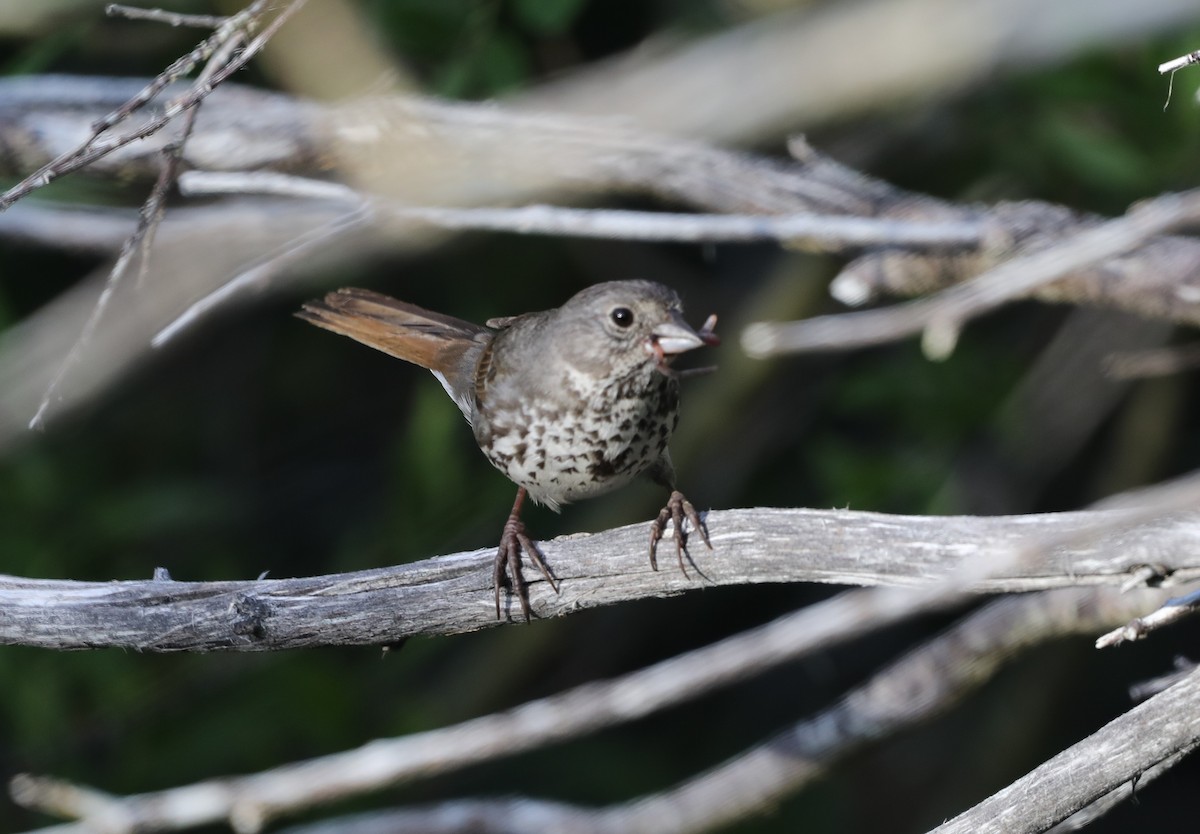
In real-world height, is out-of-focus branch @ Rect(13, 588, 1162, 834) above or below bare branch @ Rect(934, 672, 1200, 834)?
above

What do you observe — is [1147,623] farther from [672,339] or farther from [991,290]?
[672,339]

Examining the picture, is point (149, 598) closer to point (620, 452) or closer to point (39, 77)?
point (620, 452)

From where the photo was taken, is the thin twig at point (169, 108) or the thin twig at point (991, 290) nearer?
the thin twig at point (991, 290)

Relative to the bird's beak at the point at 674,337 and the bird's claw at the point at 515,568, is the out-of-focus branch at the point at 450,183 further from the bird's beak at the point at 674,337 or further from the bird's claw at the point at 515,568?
the bird's claw at the point at 515,568

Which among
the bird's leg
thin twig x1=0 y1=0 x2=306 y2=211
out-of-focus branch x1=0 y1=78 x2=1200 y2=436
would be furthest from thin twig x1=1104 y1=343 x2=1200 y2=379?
thin twig x1=0 y1=0 x2=306 y2=211

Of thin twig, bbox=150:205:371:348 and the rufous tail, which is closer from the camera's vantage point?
thin twig, bbox=150:205:371:348

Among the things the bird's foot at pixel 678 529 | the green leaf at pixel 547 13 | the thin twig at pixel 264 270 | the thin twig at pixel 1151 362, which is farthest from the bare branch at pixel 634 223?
the green leaf at pixel 547 13

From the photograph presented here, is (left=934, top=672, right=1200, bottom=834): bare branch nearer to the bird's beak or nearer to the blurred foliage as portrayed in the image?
the bird's beak

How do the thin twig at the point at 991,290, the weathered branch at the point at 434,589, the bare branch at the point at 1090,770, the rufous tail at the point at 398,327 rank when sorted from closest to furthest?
1. the thin twig at the point at 991,290
2. the bare branch at the point at 1090,770
3. the weathered branch at the point at 434,589
4. the rufous tail at the point at 398,327
